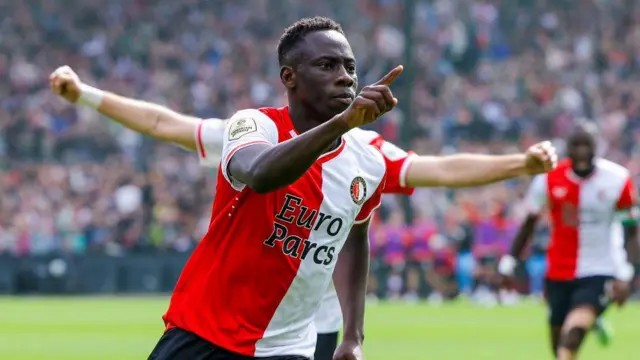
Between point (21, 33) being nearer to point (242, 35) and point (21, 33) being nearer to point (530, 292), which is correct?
point (242, 35)

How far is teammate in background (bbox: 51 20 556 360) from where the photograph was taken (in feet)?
21.3

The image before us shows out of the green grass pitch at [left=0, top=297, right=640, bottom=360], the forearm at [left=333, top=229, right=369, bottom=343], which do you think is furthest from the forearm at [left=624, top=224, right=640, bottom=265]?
the forearm at [left=333, top=229, right=369, bottom=343]

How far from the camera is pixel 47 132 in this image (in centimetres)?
3016

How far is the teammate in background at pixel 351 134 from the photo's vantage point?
6.49 metres

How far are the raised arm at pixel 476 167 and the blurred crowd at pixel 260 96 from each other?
752 inches

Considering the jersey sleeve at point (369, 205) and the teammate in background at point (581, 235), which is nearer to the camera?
the jersey sleeve at point (369, 205)

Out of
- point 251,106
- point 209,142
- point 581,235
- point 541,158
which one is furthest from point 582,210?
point 251,106

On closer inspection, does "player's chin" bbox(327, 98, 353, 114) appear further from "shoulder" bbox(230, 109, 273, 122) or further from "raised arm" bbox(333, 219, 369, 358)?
"raised arm" bbox(333, 219, 369, 358)

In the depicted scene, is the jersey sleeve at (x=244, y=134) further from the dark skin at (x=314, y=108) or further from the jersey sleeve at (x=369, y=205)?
the jersey sleeve at (x=369, y=205)

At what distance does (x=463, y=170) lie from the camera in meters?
7.15

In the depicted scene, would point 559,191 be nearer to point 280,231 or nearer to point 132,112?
point 132,112

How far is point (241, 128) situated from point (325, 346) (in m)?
3.01

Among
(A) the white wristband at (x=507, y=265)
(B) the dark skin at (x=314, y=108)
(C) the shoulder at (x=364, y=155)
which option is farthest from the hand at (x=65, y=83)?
(A) the white wristband at (x=507, y=265)

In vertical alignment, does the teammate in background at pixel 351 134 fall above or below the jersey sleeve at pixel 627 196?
above
